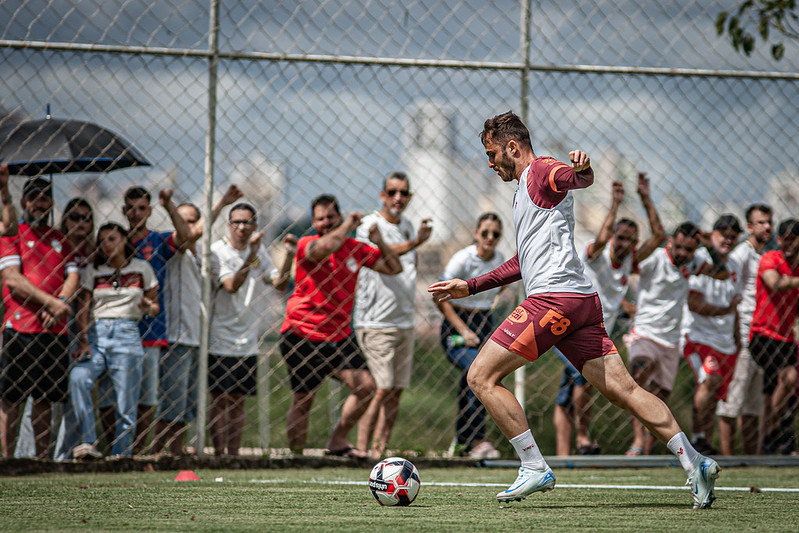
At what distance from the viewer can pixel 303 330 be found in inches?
289

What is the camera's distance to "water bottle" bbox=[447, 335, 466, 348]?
7797 millimetres

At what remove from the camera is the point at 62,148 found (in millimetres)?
6672

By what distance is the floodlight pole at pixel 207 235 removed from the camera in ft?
23.1

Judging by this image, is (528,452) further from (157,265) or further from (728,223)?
(728,223)

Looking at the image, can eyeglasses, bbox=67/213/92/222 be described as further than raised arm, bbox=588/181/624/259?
No

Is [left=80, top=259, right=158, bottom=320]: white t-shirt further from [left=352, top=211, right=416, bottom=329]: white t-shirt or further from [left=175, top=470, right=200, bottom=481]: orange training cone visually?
[left=352, top=211, right=416, bottom=329]: white t-shirt

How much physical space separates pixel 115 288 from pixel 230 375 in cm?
112

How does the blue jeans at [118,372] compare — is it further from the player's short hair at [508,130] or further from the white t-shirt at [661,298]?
the white t-shirt at [661,298]

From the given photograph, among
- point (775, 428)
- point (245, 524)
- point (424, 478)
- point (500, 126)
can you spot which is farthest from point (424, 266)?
point (245, 524)

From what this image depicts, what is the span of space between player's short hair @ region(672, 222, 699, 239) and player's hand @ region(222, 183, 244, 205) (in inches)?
148

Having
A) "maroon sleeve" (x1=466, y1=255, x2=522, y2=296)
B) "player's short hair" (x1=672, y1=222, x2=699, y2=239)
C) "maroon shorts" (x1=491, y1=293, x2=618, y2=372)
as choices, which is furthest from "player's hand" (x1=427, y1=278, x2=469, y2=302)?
→ "player's short hair" (x1=672, y1=222, x2=699, y2=239)

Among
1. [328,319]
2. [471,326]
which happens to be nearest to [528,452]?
[328,319]

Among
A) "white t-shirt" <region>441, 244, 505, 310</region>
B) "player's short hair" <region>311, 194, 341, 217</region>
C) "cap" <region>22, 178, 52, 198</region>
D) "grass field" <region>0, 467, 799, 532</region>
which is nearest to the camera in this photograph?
"grass field" <region>0, 467, 799, 532</region>

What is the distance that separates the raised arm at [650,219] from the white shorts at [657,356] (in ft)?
2.63
